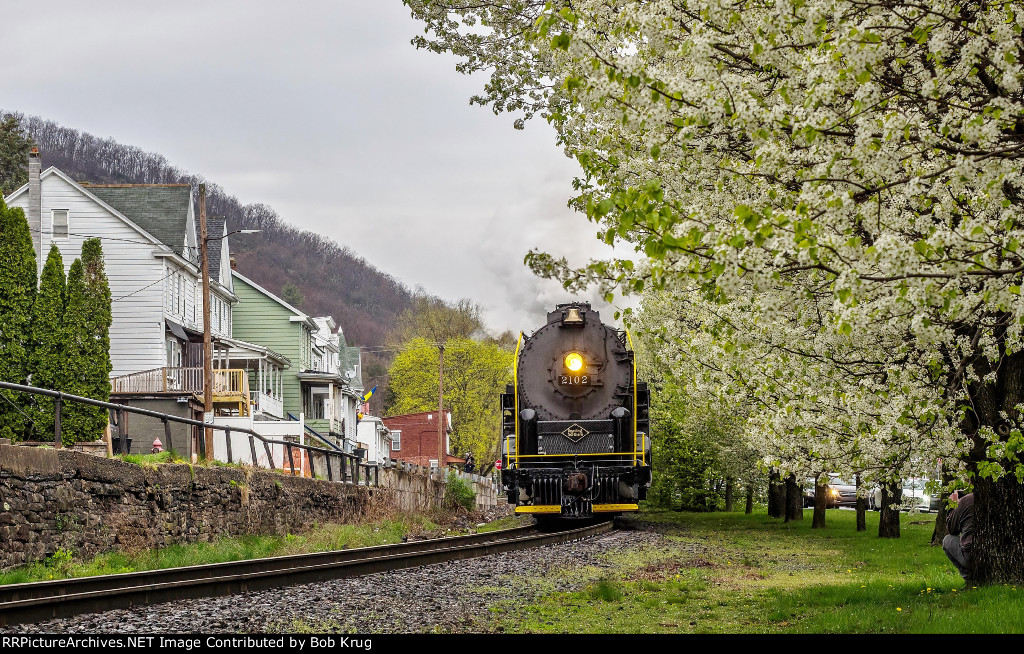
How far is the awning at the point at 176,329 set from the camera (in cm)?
4032

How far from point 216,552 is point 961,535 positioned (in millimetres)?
10831

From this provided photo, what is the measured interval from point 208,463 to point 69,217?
78.4 ft

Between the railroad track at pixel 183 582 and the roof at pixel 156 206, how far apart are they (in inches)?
1096

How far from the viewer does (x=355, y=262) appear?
145125 millimetres

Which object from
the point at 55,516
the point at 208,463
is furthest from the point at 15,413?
the point at 55,516

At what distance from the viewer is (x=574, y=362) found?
22.0 m

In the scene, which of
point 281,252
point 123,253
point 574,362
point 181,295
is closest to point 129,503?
point 574,362

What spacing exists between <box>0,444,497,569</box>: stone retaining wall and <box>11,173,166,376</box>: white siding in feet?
56.2

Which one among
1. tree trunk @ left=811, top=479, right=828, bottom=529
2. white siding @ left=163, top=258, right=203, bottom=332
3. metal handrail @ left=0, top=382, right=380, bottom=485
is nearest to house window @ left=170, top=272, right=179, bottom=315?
white siding @ left=163, top=258, right=203, bottom=332

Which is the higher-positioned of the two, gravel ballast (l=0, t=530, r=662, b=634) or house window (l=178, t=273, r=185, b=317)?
house window (l=178, t=273, r=185, b=317)

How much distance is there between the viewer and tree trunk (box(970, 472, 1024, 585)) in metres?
10.9

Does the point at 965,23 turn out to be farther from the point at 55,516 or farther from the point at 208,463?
the point at 208,463

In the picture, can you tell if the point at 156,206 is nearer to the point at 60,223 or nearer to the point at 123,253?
the point at 123,253

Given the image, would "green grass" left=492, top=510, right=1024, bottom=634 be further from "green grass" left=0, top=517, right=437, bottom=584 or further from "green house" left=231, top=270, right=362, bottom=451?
"green house" left=231, top=270, right=362, bottom=451
